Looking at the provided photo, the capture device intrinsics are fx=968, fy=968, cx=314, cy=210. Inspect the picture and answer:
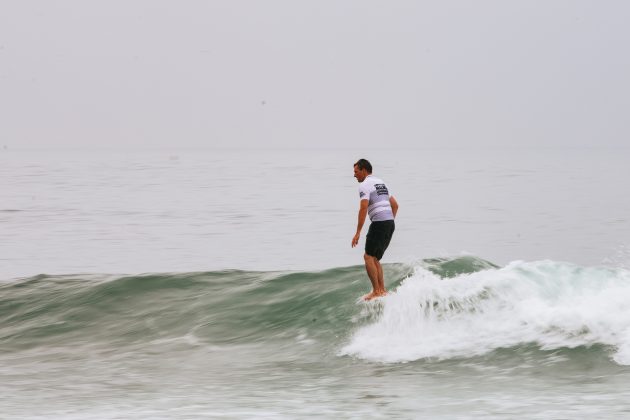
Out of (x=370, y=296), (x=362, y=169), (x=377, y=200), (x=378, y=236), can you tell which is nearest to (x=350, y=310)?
(x=370, y=296)

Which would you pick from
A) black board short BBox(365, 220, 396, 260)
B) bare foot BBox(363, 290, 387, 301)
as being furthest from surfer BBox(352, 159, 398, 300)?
bare foot BBox(363, 290, 387, 301)

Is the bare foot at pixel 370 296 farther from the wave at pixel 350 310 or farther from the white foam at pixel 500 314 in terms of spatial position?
the white foam at pixel 500 314

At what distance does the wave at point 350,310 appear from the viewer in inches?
433

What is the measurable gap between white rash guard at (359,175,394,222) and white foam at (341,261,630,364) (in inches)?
36.0

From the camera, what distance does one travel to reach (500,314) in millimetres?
11641

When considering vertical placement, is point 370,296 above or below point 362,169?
below

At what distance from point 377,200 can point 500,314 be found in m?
2.19

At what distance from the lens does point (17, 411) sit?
8656mm

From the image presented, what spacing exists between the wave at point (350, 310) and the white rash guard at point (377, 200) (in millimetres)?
931

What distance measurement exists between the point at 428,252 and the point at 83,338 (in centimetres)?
1340

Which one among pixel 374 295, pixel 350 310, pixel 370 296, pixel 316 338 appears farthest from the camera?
pixel 350 310

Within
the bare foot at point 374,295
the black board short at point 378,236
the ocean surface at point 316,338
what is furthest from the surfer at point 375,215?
the ocean surface at point 316,338

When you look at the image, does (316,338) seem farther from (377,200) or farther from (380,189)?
(380,189)

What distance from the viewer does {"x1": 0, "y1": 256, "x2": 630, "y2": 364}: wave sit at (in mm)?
11008
